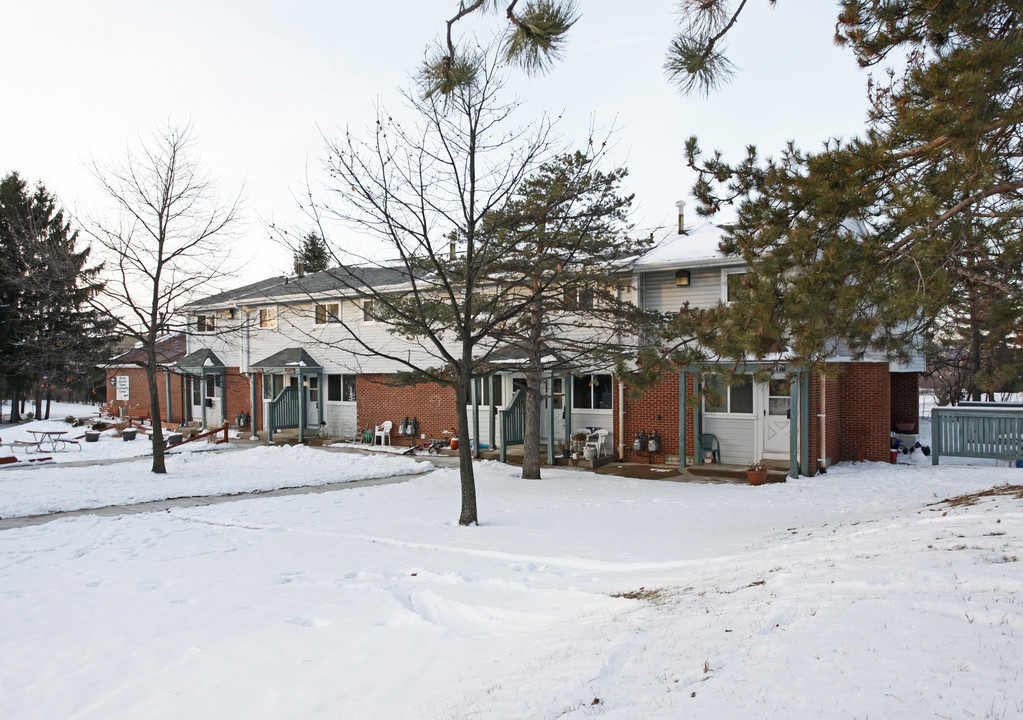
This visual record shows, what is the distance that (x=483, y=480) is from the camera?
14.4 meters

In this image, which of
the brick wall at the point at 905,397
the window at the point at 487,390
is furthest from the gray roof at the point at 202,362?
the brick wall at the point at 905,397

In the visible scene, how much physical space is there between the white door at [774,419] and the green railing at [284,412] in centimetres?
1487

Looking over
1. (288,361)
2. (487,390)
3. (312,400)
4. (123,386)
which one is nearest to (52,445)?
(288,361)

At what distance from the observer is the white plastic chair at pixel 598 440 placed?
A: 54.8 feet

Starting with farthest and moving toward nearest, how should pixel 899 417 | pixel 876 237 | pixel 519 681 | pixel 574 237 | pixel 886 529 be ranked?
1. pixel 899 417
2. pixel 574 237
3. pixel 876 237
4. pixel 886 529
5. pixel 519 681

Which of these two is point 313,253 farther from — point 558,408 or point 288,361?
point 288,361

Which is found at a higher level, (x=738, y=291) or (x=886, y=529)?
(x=738, y=291)

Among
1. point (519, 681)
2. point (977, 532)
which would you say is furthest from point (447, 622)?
point (977, 532)

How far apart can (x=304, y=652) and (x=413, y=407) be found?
52.5 ft

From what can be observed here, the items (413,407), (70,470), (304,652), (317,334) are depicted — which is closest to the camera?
(304,652)

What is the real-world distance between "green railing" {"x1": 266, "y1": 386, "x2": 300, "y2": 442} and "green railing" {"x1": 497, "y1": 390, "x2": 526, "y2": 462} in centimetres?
804

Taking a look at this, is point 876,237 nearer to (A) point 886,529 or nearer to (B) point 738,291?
(B) point 738,291

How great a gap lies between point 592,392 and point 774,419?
4709 millimetres

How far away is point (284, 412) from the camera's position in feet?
71.4
